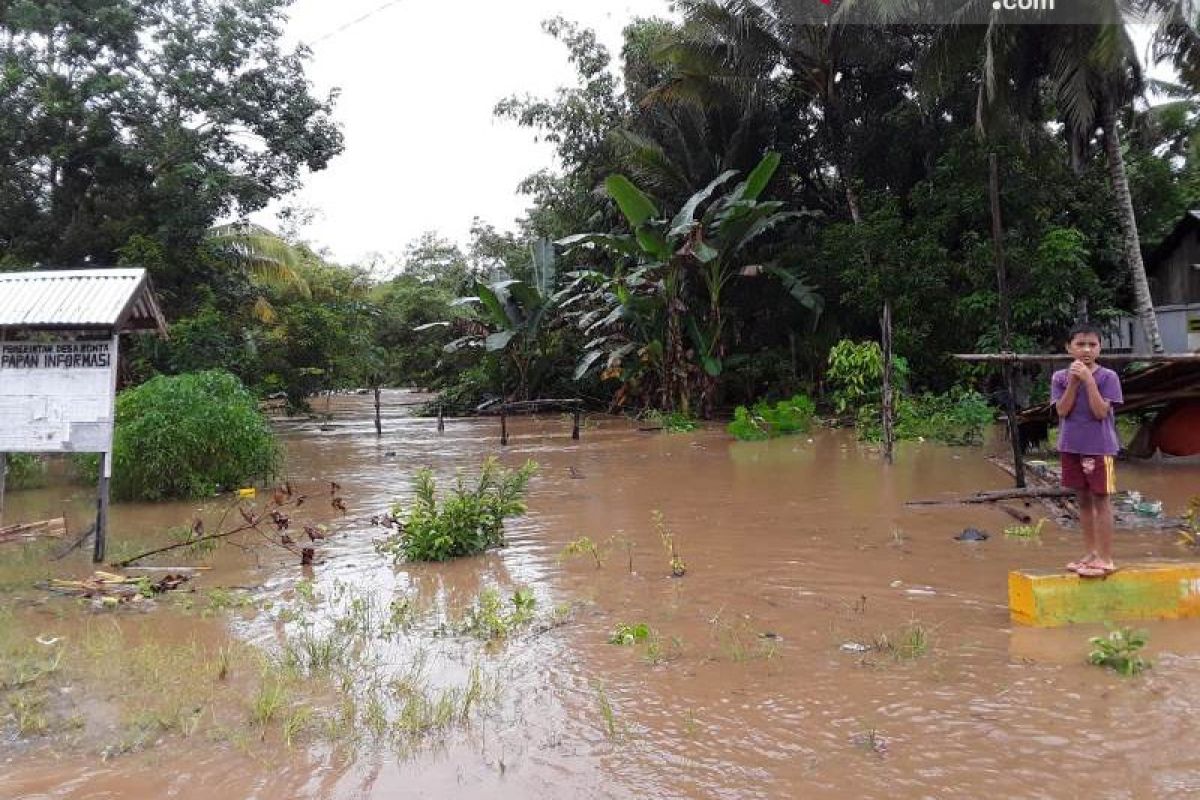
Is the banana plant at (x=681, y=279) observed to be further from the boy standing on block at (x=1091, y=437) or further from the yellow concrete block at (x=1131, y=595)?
the yellow concrete block at (x=1131, y=595)

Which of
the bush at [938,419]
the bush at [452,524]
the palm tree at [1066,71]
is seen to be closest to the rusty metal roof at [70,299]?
the bush at [452,524]

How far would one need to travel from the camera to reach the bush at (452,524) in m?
6.89

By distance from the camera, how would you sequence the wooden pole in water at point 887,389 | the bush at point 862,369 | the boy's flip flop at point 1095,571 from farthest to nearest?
the bush at point 862,369, the wooden pole in water at point 887,389, the boy's flip flop at point 1095,571

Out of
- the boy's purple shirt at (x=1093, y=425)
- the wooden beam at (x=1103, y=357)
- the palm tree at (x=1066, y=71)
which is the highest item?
the palm tree at (x=1066, y=71)

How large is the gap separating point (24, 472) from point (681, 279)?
11599 millimetres

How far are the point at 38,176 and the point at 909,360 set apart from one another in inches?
686

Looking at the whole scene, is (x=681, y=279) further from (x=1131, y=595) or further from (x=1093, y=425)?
(x=1131, y=595)

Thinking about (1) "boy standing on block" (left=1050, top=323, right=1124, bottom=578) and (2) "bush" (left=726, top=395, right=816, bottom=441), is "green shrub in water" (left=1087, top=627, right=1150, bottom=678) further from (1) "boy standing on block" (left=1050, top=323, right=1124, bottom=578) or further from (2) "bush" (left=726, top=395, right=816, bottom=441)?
(2) "bush" (left=726, top=395, right=816, bottom=441)

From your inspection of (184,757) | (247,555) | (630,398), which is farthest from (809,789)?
(630,398)

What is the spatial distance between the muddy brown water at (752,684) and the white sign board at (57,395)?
106cm

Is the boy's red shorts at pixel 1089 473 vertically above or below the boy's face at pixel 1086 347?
below

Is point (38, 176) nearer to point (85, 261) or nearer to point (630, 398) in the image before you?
point (85, 261)

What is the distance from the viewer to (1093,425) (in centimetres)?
480

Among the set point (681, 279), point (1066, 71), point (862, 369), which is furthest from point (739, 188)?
point (1066, 71)
